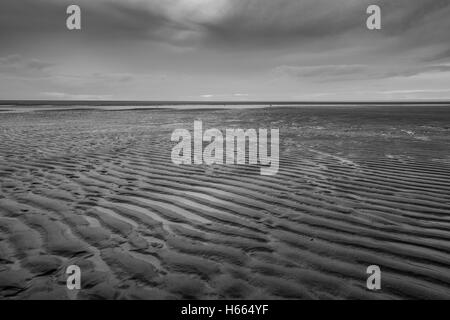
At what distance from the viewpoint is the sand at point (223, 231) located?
2711 millimetres

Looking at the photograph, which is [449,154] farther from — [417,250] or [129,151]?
[129,151]

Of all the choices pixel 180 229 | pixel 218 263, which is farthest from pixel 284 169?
pixel 218 263

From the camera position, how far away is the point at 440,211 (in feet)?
14.5

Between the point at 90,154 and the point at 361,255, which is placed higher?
the point at 90,154

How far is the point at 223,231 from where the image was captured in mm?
3771

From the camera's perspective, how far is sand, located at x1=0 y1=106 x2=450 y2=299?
107 inches

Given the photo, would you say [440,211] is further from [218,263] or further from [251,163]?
[251,163]

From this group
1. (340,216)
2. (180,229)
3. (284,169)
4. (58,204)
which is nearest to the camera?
(180,229)
